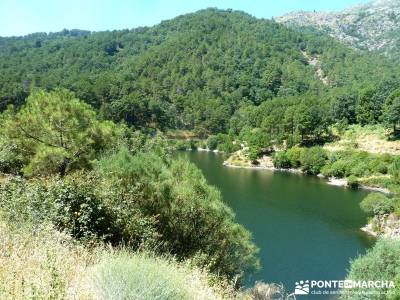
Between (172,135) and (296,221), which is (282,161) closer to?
(296,221)

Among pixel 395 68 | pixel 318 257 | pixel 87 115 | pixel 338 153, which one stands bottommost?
pixel 318 257

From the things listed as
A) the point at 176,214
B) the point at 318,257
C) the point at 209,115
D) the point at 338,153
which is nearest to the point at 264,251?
the point at 318,257

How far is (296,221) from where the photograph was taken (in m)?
46.0

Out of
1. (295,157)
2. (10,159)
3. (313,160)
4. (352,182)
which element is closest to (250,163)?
(295,157)

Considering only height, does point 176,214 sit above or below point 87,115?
below

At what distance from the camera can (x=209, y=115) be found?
403 feet

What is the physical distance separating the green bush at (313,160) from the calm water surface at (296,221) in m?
2.51

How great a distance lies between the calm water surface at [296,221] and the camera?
108 feet

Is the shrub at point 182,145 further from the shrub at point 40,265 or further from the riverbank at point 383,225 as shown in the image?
the shrub at point 40,265

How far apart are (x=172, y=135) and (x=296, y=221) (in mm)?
72353

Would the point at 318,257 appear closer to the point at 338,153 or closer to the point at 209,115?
the point at 338,153

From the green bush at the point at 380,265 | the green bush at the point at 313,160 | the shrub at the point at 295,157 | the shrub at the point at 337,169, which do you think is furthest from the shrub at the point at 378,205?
the shrub at the point at 295,157

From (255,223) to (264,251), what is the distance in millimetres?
8060

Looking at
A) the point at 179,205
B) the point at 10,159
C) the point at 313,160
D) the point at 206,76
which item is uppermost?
the point at 206,76
